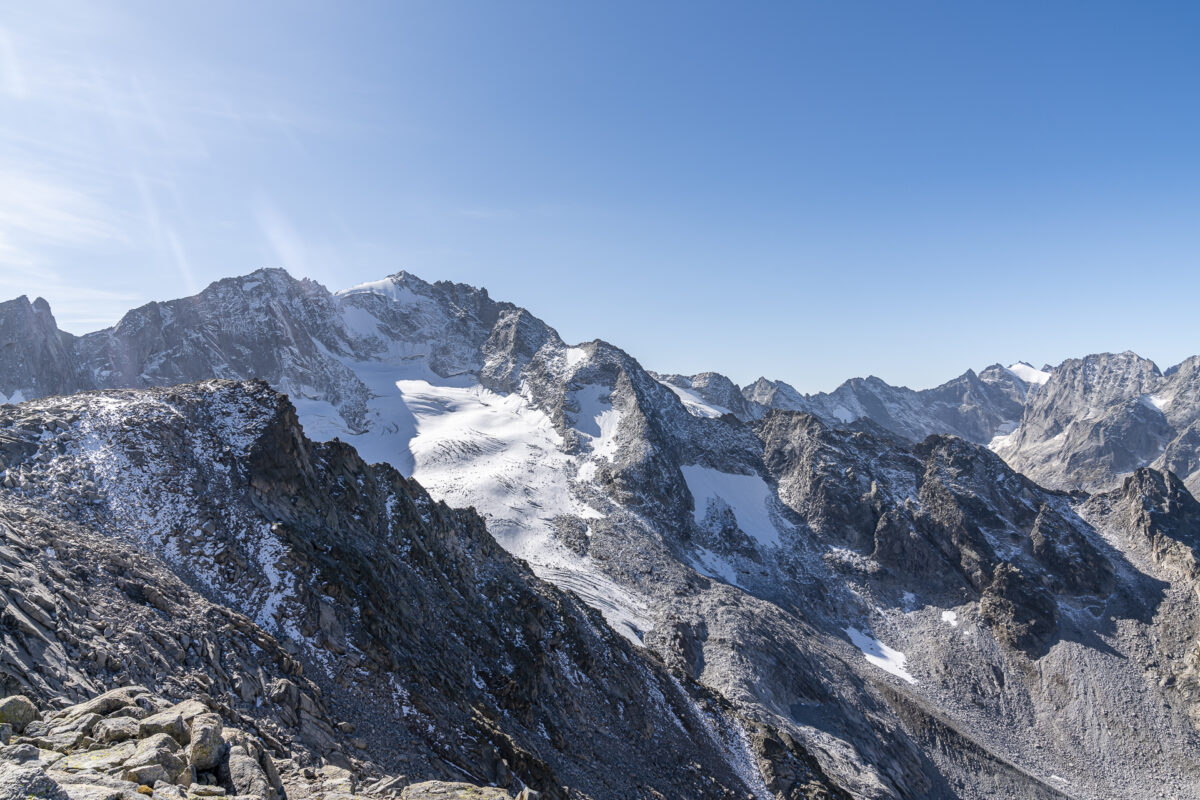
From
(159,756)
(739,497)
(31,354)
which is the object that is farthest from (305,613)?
(31,354)

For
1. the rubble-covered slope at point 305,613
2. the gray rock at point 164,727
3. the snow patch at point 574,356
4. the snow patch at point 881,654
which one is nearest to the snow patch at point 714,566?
the snow patch at point 881,654

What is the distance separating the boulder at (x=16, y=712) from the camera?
32.1ft

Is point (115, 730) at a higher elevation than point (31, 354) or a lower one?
lower

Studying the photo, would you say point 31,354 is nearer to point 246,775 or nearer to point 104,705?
point 104,705

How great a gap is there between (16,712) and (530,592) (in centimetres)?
3206

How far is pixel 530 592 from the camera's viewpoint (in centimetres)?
4066

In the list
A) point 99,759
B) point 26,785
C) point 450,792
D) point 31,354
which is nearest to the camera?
point 26,785

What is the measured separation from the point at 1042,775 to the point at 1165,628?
89.4 feet

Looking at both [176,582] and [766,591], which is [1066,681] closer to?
[766,591]

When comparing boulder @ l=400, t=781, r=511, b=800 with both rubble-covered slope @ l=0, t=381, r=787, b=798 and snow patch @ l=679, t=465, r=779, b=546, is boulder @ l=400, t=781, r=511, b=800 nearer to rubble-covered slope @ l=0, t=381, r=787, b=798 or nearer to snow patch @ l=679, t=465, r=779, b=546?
rubble-covered slope @ l=0, t=381, r=787, b=798

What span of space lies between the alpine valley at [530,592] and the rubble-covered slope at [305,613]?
15cm

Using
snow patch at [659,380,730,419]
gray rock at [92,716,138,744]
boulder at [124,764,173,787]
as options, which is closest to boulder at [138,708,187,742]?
gray rock at [92,716,138,744]

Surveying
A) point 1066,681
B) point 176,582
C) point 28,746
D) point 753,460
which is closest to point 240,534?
point 176,582

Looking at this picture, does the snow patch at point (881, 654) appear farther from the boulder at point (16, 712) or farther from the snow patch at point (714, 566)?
the boulder at point (16, 712)
